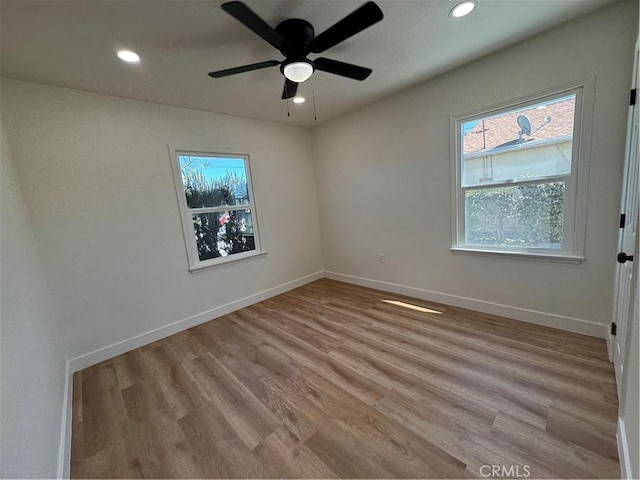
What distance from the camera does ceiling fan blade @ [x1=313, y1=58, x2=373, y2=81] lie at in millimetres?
1818

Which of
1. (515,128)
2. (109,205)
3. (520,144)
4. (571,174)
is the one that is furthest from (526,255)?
(109,205)

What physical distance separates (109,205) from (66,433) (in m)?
1.88

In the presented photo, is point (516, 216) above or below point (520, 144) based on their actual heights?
below

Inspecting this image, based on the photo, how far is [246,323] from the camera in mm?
3104

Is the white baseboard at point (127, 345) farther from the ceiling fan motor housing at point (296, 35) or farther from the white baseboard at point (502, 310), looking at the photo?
the ceiling fan motor housing at point (296, 35)

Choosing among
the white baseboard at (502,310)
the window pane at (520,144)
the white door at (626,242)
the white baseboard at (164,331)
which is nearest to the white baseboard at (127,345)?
the white baseboard at (164,331)

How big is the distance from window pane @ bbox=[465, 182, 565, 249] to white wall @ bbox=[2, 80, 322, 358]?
2.93 metres

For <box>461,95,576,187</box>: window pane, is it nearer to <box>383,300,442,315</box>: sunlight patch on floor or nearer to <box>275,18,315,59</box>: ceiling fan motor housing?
<box>383,300,442,315</box>: sunlight patch on floor

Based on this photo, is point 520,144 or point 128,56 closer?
point 128,56

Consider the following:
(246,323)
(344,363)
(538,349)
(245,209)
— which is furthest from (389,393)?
(245,209)

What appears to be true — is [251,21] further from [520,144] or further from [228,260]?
[228,260]

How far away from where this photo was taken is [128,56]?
1.96 meters

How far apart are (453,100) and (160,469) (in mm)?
3779

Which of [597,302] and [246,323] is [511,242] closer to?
[597,302]
